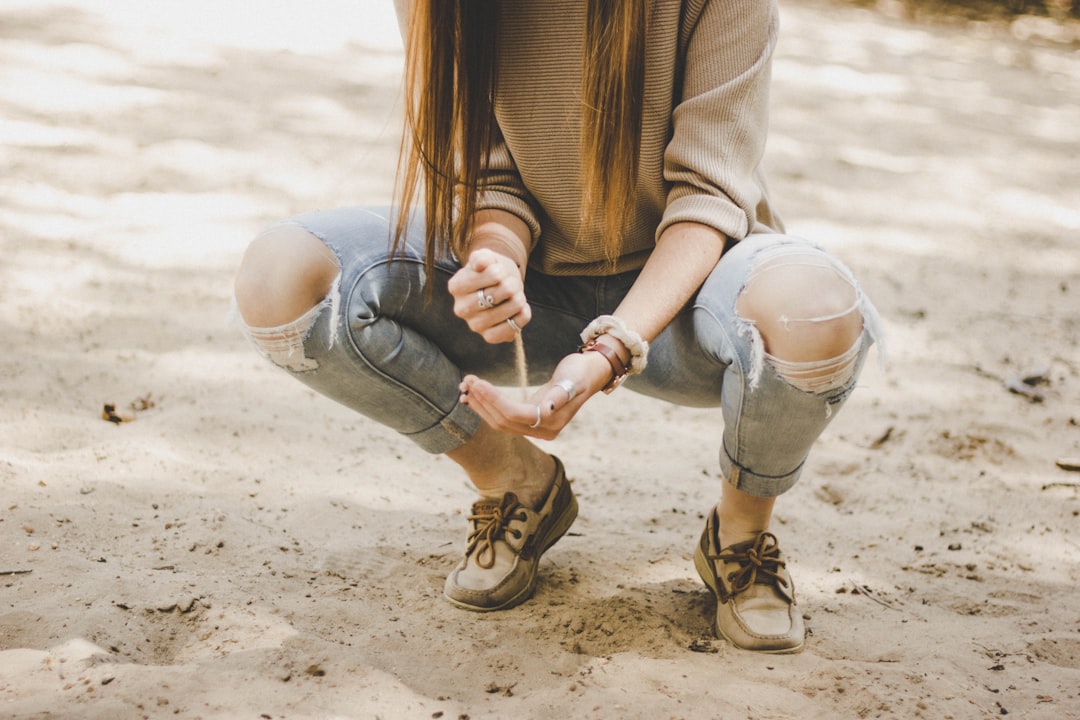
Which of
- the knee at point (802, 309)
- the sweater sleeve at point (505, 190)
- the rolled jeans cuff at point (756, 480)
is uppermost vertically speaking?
the sweater sleeve at point (505, 190)

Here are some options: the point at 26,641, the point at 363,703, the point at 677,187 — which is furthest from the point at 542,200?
the point at 26,641

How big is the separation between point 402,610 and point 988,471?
1207 millimetres

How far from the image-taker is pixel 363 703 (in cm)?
121

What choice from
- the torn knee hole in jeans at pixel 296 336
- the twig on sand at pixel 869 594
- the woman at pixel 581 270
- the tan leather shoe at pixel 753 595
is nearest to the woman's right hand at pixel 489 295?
the woman at pixel 581 270

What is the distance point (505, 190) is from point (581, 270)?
167 millimetres

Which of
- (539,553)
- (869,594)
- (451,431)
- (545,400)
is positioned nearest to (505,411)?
(545,400)

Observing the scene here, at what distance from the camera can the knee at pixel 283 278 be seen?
4.50ft

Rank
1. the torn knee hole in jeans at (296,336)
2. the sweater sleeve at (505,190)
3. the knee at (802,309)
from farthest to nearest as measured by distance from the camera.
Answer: the sweater sleeve at (505,190), the torn knee hole in jeans at (296,336), the knee at (802,309)

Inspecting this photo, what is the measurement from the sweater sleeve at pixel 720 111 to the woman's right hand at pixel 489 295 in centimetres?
28

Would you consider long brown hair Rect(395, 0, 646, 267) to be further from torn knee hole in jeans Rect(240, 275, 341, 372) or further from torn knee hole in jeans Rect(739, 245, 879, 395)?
torn knee hole in jeans Rect(739, 245, 879, 395)

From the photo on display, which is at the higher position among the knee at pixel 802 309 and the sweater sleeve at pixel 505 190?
Result: the sweater sleeve at pixel 505 190

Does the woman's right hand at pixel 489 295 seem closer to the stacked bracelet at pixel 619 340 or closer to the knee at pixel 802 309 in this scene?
the stacked bracelet at pixel 619 340

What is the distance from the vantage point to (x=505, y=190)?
4.96 feet

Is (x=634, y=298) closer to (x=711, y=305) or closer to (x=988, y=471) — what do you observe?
(x=711, y=305)
